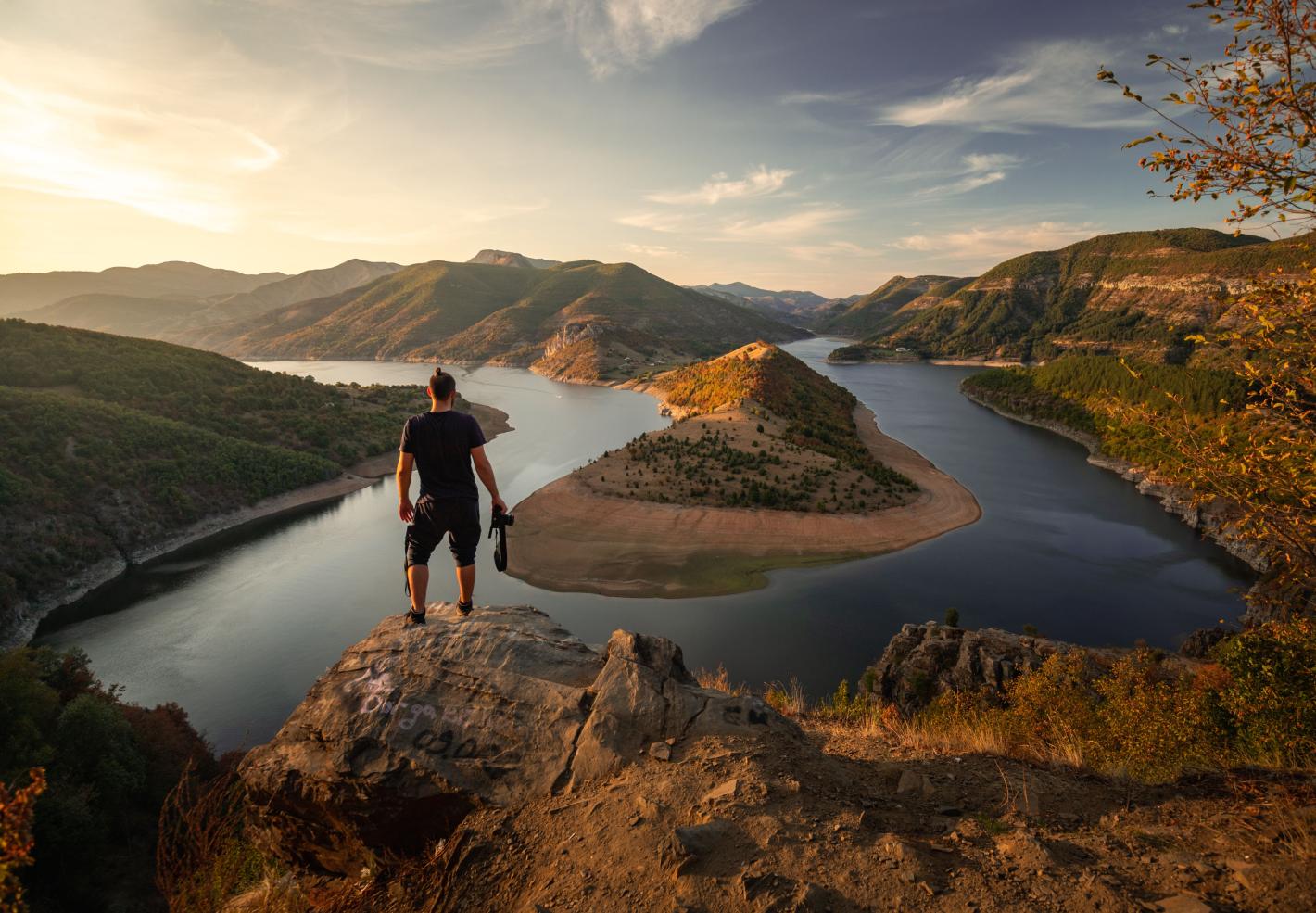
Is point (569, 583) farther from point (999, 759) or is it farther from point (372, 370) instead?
point (372, 370)

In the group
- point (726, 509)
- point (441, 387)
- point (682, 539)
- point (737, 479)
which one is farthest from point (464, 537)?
point (737, 479)

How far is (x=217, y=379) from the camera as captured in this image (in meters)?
65.5

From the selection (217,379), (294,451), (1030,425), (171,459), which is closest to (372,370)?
(217,379)

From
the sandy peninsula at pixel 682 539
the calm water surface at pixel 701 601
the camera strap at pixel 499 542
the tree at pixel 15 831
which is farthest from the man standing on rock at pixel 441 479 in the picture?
the sandy peninsula at pixel 682 539

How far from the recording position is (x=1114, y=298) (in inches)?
6280

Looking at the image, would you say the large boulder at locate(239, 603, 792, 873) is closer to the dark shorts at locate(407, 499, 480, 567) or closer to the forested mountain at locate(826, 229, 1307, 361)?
the dark shorts at locate(407, 499, 480, 567)

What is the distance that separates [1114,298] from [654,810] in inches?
8068

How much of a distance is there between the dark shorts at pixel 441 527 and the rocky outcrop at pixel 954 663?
1584cm

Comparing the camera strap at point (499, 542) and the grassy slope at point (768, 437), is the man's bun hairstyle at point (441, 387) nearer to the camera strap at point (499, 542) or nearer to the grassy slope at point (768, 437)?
the camera strap at point (499, 542)

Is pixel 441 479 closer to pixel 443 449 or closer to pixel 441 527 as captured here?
pixel 443 449

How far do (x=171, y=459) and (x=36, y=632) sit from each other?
61.8ft

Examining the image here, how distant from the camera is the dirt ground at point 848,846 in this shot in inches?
166

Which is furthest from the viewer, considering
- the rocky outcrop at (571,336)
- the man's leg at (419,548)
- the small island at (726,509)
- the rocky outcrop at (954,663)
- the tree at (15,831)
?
the rocky outcrop at (571,336)

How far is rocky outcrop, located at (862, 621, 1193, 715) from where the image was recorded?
18016 millimetres
